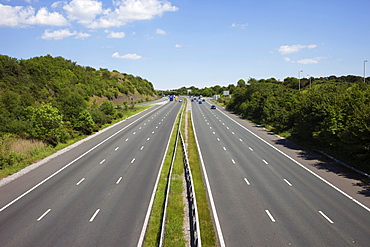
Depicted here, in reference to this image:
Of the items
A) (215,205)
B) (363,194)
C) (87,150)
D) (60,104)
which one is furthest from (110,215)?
(60,104)

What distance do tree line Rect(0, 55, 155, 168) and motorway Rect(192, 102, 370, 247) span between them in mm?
20433

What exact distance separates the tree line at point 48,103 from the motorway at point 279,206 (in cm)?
2043

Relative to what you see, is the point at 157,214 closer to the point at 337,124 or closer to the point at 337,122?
the point at 337,124

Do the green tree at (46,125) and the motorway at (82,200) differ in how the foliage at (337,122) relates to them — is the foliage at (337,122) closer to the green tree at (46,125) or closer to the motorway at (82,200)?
the motorway at (82,200)

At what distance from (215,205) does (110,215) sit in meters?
5.98

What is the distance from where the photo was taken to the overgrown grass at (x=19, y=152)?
2527 centimetres

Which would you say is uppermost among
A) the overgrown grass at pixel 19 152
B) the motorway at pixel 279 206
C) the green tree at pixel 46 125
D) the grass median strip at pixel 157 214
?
the green tree at pixel 46 125

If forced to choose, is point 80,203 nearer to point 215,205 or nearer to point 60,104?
point 215,205

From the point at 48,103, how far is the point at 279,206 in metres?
36.7

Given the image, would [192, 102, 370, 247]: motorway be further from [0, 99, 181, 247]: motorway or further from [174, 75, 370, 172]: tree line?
[0, 99, 181, 247]: motorway

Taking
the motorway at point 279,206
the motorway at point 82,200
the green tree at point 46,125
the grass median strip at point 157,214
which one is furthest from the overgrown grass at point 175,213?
the green tree at point 46,125

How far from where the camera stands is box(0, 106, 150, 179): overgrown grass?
2527 cm

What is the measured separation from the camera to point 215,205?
658 inches

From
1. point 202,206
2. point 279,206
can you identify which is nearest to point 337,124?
point 279,206
